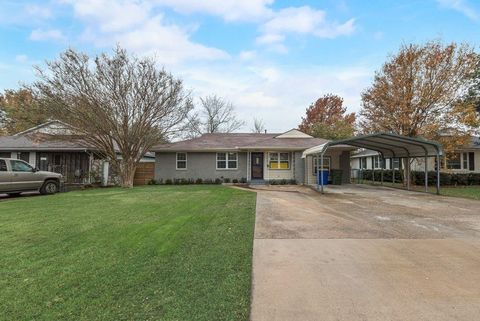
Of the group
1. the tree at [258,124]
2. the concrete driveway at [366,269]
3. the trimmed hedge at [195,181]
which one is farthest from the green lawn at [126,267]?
the tree at [258,124]

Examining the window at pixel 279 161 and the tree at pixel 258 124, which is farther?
the tree at pixel 258 124

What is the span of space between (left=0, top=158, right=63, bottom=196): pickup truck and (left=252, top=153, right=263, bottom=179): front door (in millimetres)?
11201

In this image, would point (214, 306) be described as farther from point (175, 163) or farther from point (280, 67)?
point (175, 163)

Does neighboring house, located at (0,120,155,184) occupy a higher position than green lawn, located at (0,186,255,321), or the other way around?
neighboring house, located at (0,120,155,184)

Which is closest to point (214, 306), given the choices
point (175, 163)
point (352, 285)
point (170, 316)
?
point (170, 316)

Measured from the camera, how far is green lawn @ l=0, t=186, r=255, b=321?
3.00 m

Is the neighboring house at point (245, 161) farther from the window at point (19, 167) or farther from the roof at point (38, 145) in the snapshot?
the window at point (19, 167)

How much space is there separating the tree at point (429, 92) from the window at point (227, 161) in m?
9.79

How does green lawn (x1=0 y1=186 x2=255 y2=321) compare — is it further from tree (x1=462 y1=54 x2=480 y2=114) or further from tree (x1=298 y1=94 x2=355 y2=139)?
tree (x1=298 y1=94 x2=355 y2=139)

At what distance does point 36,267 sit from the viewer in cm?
413

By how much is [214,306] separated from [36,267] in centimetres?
277

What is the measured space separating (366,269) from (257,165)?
16.0 m

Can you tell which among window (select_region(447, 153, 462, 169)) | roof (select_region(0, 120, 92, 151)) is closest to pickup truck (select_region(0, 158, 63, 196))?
roof (select_region(0, 120, 92, 151))

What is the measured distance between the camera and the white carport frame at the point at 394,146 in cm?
1373
